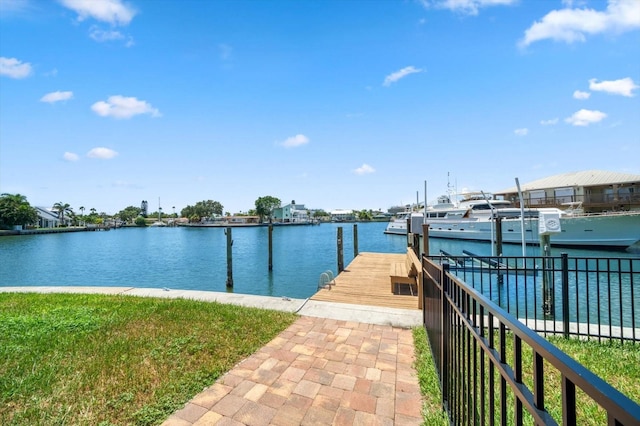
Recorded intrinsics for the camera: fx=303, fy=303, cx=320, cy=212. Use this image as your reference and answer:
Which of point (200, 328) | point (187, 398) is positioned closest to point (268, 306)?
point (200, 328)

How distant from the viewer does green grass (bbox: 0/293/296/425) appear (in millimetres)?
2740

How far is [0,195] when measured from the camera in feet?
184

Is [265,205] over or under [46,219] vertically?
over

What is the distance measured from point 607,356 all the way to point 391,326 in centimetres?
263

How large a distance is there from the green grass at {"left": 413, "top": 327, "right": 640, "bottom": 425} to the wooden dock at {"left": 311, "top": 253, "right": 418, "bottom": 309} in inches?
83.0

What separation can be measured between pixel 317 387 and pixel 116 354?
2.50 meters

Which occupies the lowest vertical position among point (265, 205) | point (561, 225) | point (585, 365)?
point (585, 365)

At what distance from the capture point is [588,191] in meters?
26.2

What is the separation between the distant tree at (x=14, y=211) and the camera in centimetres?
5259

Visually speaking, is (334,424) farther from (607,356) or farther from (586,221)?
(586,221)

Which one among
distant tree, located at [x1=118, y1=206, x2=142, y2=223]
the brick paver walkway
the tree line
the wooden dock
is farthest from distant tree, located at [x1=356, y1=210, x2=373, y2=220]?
the brick paver walkway

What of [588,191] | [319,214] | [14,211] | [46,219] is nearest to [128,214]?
[46,219]

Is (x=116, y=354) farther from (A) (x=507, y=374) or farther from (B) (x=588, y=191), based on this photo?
(B) (x=588, y=191)

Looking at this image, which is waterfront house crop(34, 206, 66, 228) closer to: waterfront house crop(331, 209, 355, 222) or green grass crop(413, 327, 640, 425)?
waterfront house crop(331, 209, 355, 222)
